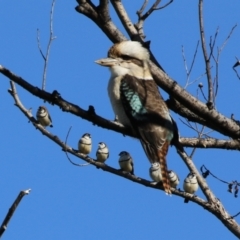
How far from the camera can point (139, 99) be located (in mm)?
5859

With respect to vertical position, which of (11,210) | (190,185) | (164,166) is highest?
(164,166)

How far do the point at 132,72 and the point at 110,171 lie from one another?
6.60ft

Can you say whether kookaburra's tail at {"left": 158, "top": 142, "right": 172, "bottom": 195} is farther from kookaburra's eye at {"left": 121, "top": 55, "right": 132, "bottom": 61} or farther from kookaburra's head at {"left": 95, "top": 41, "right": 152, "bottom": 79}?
kookaburra's eye at {"left": 121, "top": 55, "right": 132, "bottom": 61}

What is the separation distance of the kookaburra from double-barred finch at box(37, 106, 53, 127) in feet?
3.48

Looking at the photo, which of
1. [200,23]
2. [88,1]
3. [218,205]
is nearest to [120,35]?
[88,1]

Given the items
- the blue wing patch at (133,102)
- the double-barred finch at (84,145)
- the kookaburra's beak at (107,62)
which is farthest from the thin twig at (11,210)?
the kookaburra's beak at (107,62)

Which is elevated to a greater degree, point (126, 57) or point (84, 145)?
point (126, 57)

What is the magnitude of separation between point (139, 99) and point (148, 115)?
0.55ft

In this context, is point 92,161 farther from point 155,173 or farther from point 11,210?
point 11,210

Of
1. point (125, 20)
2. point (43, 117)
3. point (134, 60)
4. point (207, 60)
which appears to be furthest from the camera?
point (134, 60)

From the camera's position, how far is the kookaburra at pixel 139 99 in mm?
5547

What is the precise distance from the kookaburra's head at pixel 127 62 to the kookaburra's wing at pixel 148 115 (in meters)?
0.09

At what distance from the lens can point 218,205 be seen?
446 cm

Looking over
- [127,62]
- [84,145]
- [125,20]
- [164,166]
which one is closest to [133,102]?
[127,62]
